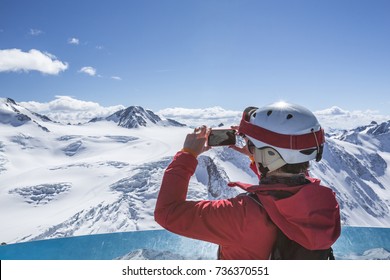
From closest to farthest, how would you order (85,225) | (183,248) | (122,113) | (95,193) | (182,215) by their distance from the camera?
(182,215)
(183,248)
(85,225)
(95,193)
(122,113)

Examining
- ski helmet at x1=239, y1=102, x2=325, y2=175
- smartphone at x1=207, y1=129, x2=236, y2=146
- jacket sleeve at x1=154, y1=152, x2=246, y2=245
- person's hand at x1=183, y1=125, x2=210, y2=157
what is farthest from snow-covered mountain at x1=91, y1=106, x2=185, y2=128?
jacket sleeve at x1=154, y1=152, x2=246, y2=245

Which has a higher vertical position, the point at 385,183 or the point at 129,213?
the point at 129,213

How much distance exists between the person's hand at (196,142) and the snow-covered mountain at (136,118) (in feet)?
459

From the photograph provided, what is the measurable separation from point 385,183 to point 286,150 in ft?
725

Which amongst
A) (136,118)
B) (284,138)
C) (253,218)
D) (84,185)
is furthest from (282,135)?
(136,118)

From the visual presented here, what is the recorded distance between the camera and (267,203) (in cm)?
185

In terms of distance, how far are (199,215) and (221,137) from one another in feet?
2.38

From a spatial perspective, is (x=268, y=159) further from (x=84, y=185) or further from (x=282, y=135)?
(x=84, y=185)

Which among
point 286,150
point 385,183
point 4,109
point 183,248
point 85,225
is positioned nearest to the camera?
point 286,150

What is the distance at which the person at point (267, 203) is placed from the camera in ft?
5.96

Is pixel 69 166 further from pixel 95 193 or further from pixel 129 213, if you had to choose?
pixel 129 213

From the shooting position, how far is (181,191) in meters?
1.92

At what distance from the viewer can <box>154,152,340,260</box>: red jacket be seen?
1.80 metres
